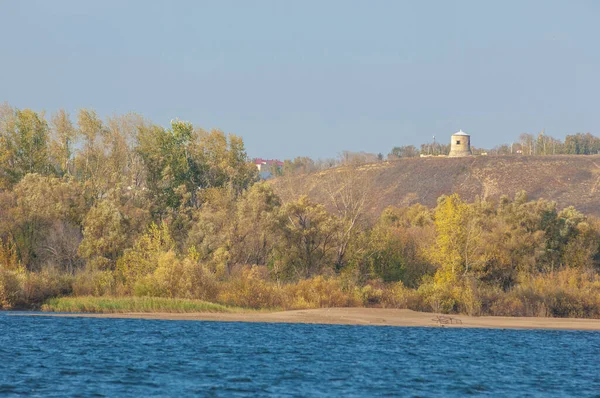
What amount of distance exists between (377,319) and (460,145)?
13616 cm

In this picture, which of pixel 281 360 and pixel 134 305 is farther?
pixel 134 305

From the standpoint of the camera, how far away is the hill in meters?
146

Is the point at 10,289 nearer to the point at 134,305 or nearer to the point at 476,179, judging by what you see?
the point at 134,305

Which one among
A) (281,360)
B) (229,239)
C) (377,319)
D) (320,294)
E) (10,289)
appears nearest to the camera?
(281,360)

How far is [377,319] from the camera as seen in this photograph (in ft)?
180

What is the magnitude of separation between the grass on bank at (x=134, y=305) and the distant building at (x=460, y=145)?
13527cm

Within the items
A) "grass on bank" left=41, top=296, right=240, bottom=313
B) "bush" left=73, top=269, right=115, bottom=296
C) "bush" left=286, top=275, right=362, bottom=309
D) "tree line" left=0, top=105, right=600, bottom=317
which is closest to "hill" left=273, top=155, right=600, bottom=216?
"tree line" left=0, top=105, right=600, bottom=317

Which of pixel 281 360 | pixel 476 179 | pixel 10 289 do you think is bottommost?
pixel 281 360

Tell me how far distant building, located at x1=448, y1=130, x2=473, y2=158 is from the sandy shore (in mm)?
130536

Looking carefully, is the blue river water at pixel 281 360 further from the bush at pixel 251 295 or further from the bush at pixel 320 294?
the bush at pixel 320 294

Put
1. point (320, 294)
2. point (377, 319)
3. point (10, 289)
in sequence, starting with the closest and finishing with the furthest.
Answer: point (377, 319)
point (10, 289)
point (320, 294)

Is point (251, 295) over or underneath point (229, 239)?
underneath

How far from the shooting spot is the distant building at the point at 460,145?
186000mm

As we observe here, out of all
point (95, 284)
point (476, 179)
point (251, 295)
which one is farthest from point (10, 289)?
point (476, 179)
